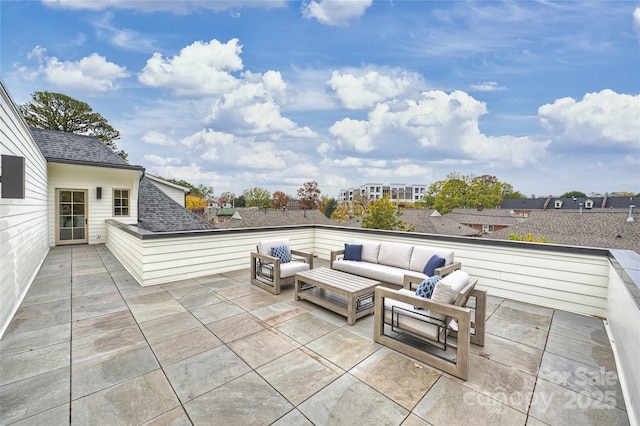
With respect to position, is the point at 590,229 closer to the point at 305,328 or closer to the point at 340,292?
the point at 340,292

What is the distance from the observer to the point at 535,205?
5122cm

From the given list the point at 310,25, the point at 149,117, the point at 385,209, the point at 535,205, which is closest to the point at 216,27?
the point at 310,25

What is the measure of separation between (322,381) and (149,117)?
17820 millimetres

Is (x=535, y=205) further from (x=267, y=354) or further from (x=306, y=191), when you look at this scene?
(x=267, y=354)

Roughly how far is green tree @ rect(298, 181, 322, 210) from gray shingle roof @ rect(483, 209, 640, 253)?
30.4 meters

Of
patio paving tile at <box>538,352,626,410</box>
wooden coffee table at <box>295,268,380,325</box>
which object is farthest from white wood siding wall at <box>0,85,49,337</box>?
patio paving tile at <box>538,352,626,410</box>

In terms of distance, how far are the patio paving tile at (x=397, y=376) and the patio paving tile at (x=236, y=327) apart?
1.28 metres

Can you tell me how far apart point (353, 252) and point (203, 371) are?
10.3 feet

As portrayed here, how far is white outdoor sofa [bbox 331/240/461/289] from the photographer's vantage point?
157 inches

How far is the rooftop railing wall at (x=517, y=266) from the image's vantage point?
2.29 m

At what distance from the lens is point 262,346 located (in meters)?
2.67

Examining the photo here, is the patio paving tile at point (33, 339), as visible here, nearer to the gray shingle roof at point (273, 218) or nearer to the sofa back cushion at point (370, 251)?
the sofa back cushion at point (370, 251)

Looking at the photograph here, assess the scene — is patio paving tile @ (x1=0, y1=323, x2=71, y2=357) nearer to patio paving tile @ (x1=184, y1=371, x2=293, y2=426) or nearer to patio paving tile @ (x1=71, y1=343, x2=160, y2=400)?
patio paving tile @ (x1=71, y1=343, x2=160, y2=400)

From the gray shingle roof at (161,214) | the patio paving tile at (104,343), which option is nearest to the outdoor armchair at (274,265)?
the patio paving tile at (104,343)
